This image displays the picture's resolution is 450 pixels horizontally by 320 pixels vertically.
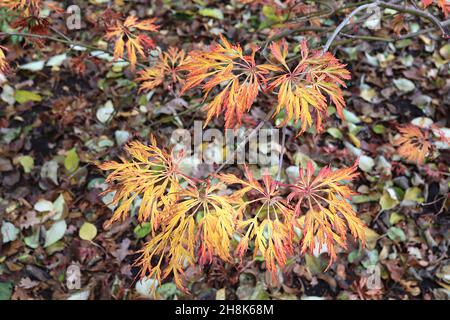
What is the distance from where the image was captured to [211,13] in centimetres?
218

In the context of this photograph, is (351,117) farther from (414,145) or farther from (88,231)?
(88,231)

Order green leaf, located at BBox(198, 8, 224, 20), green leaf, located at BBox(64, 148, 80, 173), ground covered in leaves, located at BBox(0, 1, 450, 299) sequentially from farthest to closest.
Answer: green leaf, located at BBox(198, 8, 224, 20) < green leaf, located at BBox(64, 148, 80, 173) < ground covered in leaves, located at BBox(0, 1, 450, 299)

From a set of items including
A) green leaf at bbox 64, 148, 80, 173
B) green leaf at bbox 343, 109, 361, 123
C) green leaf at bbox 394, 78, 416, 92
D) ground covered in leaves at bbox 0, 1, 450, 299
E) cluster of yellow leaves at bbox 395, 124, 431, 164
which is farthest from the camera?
green leaf at bbox 394, 78, 416, 92

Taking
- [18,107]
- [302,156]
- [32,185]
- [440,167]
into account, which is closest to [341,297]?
[302,156]

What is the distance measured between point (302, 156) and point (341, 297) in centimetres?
55

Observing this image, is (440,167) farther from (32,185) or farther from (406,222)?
(32,185)

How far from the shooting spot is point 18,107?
181cm

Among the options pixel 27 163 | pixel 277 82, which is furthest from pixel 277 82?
pixel 27 163

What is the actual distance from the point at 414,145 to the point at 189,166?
849 millimetres

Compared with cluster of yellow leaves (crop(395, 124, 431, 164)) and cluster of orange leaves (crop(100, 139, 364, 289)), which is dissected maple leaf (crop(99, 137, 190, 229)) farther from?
cluster of yellow leaves (crop(395, 124, 431, 164))

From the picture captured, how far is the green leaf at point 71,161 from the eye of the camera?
1.64 metres

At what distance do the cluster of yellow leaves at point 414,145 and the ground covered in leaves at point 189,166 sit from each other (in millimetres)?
63

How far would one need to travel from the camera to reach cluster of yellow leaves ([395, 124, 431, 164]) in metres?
1.51

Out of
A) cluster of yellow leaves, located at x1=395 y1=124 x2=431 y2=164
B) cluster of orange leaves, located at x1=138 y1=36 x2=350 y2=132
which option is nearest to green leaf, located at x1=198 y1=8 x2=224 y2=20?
cluster of yellow leaves, located at x1=395 y1=124 x2=431 y2=164
